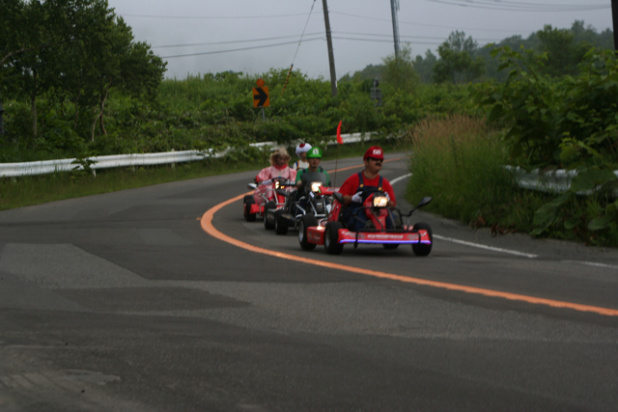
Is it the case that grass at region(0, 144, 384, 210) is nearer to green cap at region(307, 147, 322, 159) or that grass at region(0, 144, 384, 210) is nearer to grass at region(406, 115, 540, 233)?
grass at region(406, 115, 540, 233)

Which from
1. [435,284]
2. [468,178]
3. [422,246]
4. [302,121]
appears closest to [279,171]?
[468,178]

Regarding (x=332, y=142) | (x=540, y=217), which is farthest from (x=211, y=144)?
(x=540, y=217)

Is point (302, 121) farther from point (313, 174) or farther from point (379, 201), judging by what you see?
point (379, 201)

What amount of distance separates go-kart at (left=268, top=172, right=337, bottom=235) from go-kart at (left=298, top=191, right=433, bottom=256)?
162 centimetres

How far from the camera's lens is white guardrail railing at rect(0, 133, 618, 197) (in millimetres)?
11820

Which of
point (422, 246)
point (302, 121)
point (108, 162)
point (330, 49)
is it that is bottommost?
point (422, 246)

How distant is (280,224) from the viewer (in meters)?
12.9

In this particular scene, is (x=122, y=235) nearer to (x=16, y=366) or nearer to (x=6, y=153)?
(x=16, y=366)

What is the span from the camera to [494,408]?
13.2ft

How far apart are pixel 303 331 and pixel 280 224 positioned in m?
7.25

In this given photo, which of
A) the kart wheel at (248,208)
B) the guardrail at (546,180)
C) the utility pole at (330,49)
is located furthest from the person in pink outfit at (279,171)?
the utility pole at (330,49)

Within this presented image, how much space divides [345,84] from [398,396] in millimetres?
54711

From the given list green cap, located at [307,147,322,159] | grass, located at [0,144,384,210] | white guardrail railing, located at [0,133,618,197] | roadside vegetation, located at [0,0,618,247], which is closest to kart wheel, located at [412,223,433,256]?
roadside vegetation, located at [0,0,618,247]

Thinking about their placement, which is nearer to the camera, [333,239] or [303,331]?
[303,331]
